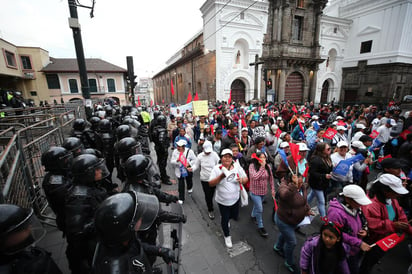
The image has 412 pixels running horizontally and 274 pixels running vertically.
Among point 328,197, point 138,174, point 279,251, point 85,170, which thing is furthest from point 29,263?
point 328,197

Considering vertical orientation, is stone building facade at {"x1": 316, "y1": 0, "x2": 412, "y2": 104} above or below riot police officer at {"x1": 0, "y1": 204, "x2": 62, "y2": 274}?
above

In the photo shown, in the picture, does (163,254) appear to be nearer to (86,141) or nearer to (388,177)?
(388,177)

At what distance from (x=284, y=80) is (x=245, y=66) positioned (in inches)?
188

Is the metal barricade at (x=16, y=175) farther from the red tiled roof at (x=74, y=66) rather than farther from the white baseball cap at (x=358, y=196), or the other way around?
the red tiled roof at (x=74, y=66)

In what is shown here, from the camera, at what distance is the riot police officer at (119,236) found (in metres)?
1.23

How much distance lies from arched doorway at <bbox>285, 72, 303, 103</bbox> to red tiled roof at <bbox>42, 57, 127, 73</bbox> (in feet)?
77.8

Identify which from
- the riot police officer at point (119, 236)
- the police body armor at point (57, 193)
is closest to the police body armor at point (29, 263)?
the riot police officer at point (119, 236)

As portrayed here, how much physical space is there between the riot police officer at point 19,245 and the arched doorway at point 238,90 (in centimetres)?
1940

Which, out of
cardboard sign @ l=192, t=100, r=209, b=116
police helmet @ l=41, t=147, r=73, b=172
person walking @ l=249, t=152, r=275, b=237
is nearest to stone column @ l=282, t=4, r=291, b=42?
cardboard sign @ l=192, t=100, r=209, b=116

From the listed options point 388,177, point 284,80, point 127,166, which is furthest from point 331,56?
point 127,166

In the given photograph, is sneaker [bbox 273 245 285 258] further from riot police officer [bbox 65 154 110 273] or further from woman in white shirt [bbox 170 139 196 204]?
riot police officer [bbox 65 154 110 273]

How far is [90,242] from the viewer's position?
201 cm

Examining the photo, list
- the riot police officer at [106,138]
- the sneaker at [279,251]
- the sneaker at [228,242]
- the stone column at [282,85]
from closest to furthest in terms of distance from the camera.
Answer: the sneaker at [279,251], the sneaker at [228,242], the riot police officer at [106,138], the stone column at [282,85]

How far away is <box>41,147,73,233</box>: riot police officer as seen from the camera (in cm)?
240
